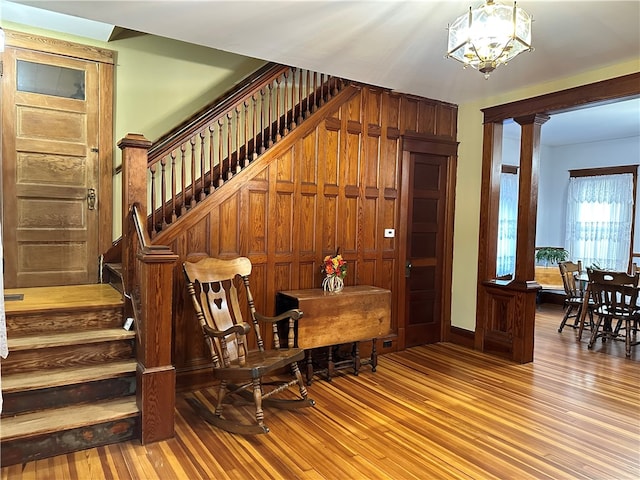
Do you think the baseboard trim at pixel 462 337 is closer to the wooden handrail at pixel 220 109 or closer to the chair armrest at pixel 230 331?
the chair armrest at pixel 230 331

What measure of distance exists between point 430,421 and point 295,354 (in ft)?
3.49

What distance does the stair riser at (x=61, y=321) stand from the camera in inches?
116

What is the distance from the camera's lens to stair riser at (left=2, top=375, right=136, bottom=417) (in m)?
2.63

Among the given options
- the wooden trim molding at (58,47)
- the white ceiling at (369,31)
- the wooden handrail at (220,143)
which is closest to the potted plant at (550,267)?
the white ceiling at (369,31)

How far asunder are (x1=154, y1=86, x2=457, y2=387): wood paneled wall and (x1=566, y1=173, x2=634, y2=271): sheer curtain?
4.21 meters

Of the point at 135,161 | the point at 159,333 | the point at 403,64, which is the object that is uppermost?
the point at 403,64

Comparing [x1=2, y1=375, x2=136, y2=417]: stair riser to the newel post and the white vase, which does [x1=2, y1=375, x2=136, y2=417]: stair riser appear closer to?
the newel post

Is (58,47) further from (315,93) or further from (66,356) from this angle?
(66,356)

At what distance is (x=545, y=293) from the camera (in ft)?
25.7

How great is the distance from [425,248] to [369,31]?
8.51ft

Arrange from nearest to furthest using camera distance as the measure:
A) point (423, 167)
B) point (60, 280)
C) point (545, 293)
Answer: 1. point (60, 280)
2. point (423, 167)
3. point (545, 293)

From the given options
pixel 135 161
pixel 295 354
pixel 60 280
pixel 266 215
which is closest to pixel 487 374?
pixel 295 354

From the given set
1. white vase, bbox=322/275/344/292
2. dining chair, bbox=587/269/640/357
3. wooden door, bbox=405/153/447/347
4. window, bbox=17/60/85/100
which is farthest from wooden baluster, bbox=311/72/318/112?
dining chair, bbox=587/269/640/357

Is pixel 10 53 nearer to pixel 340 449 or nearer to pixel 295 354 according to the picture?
pixel 295 354
